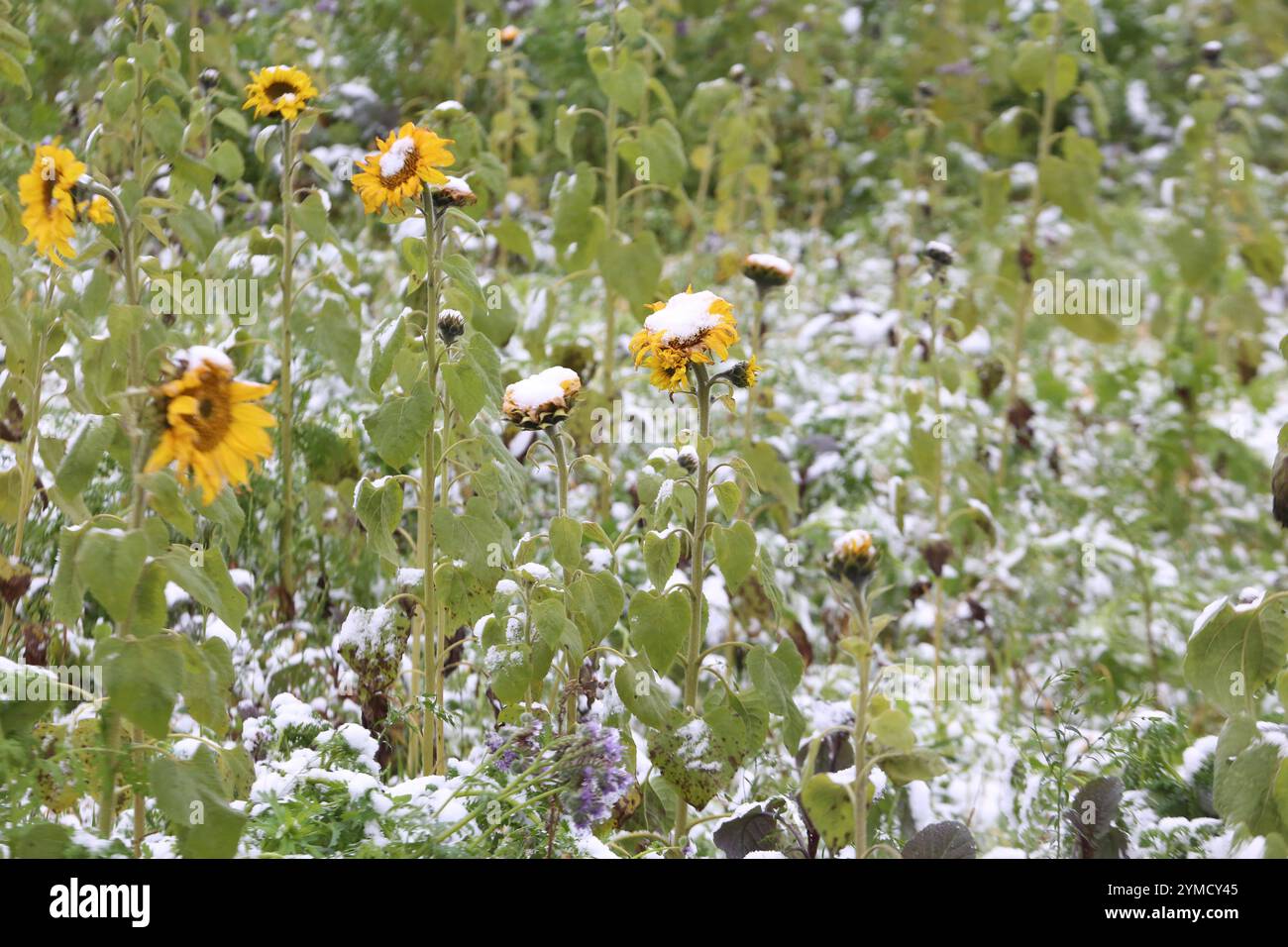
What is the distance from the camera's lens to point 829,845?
179cm

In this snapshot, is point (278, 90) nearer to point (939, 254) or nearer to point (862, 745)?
point (939, 254)

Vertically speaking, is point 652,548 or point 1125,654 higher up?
point 652,548

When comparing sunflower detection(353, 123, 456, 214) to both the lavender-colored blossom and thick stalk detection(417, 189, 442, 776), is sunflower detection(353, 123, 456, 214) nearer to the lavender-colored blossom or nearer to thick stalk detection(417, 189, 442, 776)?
Answer: thick stalk detection(417, 189, 442, 776)

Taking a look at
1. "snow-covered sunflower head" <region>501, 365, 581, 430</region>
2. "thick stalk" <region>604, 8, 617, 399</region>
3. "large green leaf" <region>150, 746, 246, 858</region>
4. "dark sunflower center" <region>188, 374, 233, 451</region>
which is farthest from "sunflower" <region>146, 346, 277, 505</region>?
"thick stalk" <region>604, 8, 617, 399</region>

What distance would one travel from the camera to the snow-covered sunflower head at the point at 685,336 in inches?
68.3

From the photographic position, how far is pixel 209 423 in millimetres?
1325

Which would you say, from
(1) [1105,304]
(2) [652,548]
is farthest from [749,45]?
(2) [652,548]

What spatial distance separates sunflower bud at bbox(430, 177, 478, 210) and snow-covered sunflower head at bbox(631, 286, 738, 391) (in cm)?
36

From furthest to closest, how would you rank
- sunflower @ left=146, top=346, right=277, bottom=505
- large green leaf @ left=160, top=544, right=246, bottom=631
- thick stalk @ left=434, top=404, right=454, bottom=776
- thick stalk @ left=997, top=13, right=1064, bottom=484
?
1. thick stalk @ left=997, top=13, right=1064, bottom=484
2. thick stalk @ left=434, top=404, right=454, bottom=776
3. large green leaf @ left=160, top=544, right=246, bottom=631
4. sunflower @ left=146, top=346, right=277, bottom=505

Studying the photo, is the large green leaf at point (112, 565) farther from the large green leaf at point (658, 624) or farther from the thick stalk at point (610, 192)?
the thick stalk at point (610, 192)

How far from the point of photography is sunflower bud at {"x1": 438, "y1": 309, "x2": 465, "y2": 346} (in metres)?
1.90
